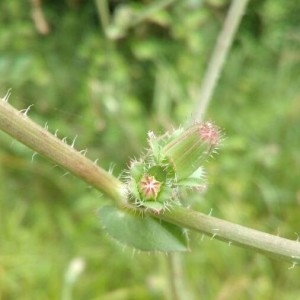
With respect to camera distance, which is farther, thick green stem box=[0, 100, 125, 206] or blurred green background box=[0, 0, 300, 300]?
blurred green background box=[0, 0, 300, 300]

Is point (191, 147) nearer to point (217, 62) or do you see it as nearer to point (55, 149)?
point (55, 149)

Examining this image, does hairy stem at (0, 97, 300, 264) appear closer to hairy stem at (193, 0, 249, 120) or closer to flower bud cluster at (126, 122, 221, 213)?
flower bud cluster at (126, 122, 221, 213)

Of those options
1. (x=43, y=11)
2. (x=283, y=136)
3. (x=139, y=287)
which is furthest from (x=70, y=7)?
(x=139, y=287)

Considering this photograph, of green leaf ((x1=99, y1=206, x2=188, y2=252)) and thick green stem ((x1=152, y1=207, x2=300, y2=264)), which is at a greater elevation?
thick green stem ((x1=152, y1=207, x2=300, y2=264))

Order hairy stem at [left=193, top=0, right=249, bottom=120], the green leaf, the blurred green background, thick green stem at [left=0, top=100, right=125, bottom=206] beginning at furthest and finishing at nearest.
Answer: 1. the blurred green background
2. hairy stem at [left=193, top=0, right=249, bottom=120]
3. the green leaf
4. thick green stem at [left=0, top=100, right=125, bottom=206]

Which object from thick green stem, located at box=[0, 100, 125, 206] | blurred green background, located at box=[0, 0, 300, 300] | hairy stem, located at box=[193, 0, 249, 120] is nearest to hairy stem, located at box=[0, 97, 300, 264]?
thick green stem, located at box=[0, 100, 125, 206]

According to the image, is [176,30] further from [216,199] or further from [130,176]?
[130,176]
